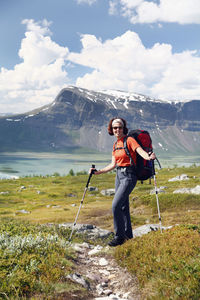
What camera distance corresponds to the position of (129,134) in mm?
9586

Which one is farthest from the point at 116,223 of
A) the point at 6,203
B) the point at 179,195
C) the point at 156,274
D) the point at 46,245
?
the point at 6,203

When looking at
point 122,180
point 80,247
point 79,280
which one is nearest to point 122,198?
point 122,180

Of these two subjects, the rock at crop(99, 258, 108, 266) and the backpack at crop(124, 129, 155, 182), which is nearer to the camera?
→ the rock at crop(99, 258, 108, 266)

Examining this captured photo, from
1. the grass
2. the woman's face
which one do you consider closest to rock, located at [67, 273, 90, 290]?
the grass

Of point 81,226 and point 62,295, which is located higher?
point 62,295

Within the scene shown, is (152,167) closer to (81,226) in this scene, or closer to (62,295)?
(62,295)


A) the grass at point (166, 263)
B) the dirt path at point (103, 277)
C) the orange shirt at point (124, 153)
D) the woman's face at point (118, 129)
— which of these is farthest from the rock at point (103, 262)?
the woman's face at point (118, 129)

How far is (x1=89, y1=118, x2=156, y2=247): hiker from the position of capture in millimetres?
9383

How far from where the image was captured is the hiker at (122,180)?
938 centimetres

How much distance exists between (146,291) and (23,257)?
10.6 ft

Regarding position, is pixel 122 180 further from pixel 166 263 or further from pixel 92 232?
pixel 92 232

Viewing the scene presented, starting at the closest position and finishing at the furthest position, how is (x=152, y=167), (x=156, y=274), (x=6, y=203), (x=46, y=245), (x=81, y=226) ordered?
(x=156, y=274), (x=46, y=245), (x=152, y=167), (x=81, y=226), (x=6, y=203)

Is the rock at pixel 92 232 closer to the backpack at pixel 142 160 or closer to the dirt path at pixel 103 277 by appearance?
the dirt path at pixel 103 277

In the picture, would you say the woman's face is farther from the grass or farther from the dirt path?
the dirt path
